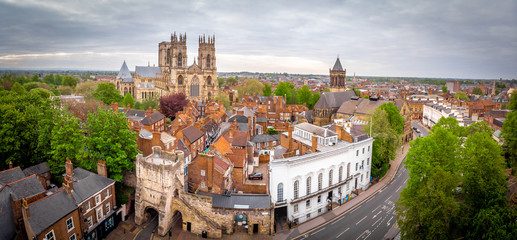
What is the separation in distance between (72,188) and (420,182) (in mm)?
27030

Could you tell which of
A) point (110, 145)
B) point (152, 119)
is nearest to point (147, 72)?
point (152, 119)

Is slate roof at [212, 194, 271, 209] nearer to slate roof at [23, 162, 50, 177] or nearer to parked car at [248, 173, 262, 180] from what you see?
parked car at [248, 173, 262, 180]

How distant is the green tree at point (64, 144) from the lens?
26500 mm

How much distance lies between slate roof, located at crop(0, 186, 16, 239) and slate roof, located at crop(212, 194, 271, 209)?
13593mm

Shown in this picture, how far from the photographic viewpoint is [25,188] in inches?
827

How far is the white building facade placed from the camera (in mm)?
26375

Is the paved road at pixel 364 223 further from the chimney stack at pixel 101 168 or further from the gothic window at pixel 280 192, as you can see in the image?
the chimney stack at pixel 101 168

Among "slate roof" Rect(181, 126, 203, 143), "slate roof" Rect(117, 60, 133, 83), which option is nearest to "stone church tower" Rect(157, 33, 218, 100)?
"slate roof" Rect(117, 60, 133, 83)

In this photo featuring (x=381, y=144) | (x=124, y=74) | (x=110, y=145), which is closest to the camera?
(x=110, y=145)

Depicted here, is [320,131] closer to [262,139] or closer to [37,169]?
[262,139]

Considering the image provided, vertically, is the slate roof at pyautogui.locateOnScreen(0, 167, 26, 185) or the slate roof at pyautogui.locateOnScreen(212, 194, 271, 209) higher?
the slate roof at pyautogui.locateOnScreen(0, 167, 26, 185)

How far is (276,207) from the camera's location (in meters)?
26.7

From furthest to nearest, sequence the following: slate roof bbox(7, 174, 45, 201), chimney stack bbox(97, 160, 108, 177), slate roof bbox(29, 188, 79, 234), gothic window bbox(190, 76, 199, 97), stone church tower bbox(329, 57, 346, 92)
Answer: gothic window bbox(190, 76, 199, 97)
stone church tower bbox(329, 57, 346, 92)
chimney stack bbox(97, 160, 108, 177)
slate roof bbox(7, 174, 45, 201)
slate roof bbox(29, 188, 79, 234)

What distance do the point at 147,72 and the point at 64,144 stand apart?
2746 inches
